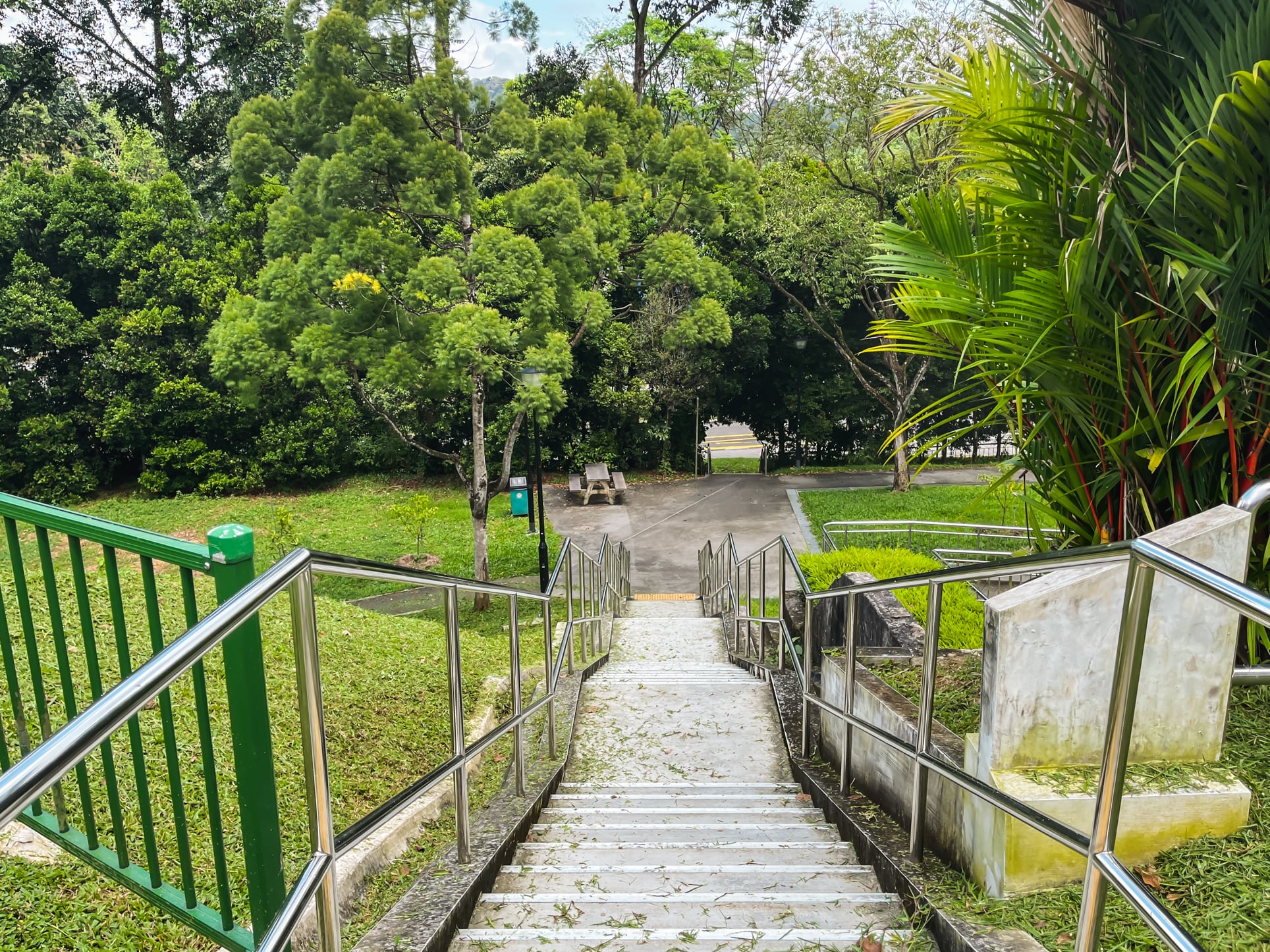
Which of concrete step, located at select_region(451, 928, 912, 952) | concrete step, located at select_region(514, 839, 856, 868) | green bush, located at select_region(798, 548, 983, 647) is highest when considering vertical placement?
concrete step, located at select_region(451, 928, 912, 952)

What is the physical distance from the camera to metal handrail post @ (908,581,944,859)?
2529 millimetres

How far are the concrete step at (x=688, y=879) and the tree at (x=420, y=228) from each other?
29.3 feet

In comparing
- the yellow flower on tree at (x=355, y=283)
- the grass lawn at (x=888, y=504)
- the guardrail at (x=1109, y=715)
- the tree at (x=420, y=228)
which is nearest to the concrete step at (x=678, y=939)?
the guardrail at (x=1109, y=715)

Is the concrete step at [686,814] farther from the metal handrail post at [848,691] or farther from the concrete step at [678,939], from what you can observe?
the concrete step at [678,939]

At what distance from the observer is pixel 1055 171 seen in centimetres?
283

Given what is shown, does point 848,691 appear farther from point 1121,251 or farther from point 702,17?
point 702,17

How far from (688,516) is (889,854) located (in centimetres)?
1631

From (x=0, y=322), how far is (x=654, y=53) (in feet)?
79.0

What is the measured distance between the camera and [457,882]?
252 cm

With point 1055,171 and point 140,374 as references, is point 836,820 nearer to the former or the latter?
point 1055,171

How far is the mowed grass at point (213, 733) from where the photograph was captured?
8.47ft

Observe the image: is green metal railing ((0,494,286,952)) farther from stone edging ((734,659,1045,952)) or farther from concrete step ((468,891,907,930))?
stone edging ((734,659,1045,952))

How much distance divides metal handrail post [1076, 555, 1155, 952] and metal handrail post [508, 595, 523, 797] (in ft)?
6.69

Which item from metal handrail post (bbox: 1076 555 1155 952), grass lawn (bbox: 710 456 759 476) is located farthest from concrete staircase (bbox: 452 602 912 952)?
grass lawn (bbox: 710 456 759 476)
